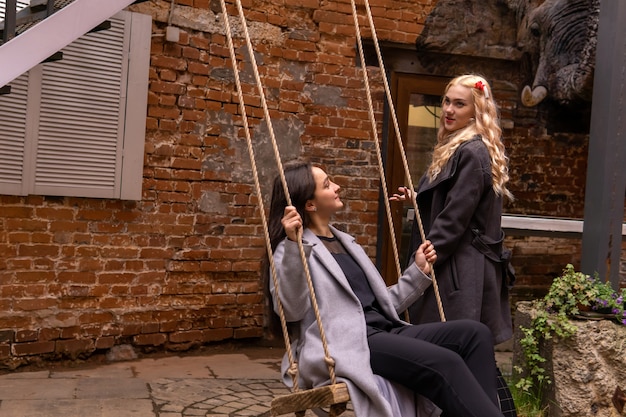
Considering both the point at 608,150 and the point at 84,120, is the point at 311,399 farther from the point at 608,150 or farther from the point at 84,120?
the point at 84,120

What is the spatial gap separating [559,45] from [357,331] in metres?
4.36

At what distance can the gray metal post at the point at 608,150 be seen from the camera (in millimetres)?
3859

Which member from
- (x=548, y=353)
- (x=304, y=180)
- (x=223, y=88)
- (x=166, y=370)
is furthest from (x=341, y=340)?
(x=223, y=88)

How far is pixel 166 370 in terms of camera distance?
5020 mm

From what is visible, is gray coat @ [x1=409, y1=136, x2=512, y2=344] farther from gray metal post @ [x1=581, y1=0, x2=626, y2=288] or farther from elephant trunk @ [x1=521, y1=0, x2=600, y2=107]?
elephant trunk @ [x1=521, y1=0, x2=600, y2=107]

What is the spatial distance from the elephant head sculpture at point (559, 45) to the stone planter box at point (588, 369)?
2881mm

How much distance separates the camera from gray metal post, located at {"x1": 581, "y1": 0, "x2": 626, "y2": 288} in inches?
152

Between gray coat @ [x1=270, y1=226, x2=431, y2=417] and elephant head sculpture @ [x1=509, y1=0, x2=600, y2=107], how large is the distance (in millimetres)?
4029

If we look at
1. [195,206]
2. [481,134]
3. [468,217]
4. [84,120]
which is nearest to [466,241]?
[468,217]

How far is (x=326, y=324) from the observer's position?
2654 mm

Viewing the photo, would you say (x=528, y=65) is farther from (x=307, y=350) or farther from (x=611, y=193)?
(x=307, y=350)

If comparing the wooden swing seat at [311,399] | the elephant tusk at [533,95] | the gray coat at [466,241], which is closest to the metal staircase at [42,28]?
the gray coat at [466,241]

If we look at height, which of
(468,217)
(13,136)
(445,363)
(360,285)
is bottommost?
(445,363)

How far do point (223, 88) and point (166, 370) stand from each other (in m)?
2.00
